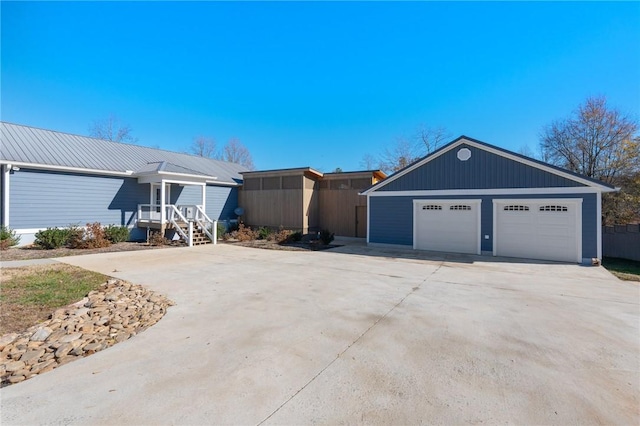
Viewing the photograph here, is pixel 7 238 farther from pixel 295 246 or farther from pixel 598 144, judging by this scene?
pixel 598 144

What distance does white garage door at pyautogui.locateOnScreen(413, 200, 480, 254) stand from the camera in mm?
12320

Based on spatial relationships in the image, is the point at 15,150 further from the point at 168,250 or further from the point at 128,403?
the point at 128,403

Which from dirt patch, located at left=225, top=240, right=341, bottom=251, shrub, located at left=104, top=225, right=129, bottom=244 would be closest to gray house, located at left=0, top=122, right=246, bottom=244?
shrub, located at left=104, top=225, right=129, bottom=244

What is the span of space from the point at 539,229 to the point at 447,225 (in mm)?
3164

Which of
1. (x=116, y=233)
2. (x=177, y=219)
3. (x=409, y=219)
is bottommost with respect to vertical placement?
(x=116, y=233)

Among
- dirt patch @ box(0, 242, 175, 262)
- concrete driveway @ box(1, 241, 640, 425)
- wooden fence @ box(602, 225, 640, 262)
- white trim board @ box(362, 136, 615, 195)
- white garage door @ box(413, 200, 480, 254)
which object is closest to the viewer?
concrete driveway @ box(1, 241, 640, 425)

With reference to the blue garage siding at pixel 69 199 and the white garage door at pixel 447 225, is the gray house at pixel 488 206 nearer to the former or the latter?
the white garage door at pixel 447 225

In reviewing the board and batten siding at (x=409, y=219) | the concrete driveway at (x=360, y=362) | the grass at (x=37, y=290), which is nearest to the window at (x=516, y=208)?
the board and batten siding at (x=409, y=219)

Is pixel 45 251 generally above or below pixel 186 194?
below

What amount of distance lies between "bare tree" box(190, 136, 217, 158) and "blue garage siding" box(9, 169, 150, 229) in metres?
24.3

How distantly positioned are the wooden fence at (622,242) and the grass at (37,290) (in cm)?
1981

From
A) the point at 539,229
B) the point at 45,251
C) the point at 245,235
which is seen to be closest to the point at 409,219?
the point at 539,229

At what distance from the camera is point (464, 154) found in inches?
489

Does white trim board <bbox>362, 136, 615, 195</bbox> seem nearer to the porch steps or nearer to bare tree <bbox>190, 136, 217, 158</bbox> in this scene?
the porch steps
